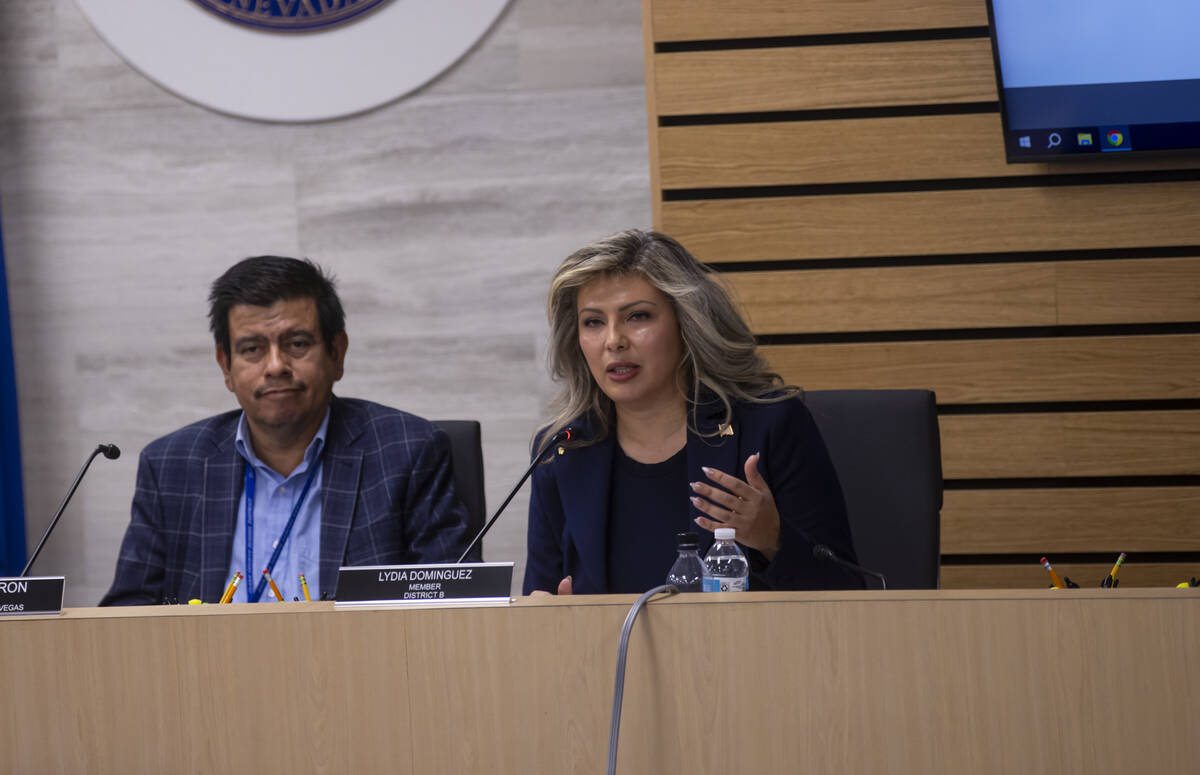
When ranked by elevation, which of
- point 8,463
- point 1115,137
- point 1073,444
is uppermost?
point 1115,137

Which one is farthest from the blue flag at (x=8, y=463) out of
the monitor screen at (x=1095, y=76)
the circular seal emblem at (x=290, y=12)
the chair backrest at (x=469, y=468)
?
the monitor screen at (x=1095, y=76)

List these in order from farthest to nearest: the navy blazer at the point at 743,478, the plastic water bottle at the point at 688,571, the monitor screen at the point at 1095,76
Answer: the monitor screen at the point at 1095,76 < the navy blazer at the point at 743,478 < the plastic water bottle at the point at 688,571

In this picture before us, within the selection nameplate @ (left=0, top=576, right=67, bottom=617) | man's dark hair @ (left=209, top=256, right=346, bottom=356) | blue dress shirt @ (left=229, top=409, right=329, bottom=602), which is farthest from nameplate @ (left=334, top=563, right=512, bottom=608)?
man's dark hair @ (left=209, top=256, right=346, bottom=356)

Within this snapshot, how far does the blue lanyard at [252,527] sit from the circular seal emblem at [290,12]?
1521 mm

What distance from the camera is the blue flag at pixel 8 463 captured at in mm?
3227

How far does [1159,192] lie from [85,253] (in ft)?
9.88

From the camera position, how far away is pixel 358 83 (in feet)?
10.4

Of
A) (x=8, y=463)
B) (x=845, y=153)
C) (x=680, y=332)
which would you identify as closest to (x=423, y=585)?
(x=680, y=332)

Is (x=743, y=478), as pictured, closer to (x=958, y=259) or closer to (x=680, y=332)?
(x=680, y=332)

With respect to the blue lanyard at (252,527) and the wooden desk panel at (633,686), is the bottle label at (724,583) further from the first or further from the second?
the blue lanyard at (252,527)

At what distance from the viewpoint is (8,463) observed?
326 cm

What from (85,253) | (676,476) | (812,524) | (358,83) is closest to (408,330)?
(358,83)

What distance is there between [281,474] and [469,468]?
1.30ft

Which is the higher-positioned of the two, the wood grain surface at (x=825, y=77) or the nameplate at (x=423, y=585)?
the wood grain surface at (x=825, y=77)
